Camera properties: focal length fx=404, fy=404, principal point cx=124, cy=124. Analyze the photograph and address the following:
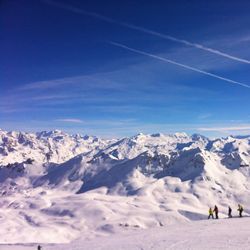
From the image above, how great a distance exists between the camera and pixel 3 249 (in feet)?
203

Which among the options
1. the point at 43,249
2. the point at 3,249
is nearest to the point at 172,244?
the point at 43,249

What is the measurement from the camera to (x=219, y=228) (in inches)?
2039

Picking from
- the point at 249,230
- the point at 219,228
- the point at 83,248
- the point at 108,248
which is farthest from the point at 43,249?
the point at 249,230

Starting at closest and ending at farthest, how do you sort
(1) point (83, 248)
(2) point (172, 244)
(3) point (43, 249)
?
(2) point (172, 244) → (1) point (83, 248) → (3) point (43, 249)

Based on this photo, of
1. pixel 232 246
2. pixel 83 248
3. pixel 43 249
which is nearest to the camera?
pixel 232 246

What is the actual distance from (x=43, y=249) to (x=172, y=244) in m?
20.3

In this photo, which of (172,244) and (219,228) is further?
(219,228)

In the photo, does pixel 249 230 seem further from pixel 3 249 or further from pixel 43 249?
pixel 3 249

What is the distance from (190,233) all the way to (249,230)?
283 inches

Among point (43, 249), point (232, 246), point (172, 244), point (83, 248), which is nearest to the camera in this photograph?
point (232, 246)

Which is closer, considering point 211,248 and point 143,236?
point 211,248

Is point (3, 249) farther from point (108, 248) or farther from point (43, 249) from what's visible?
point (108, 248)

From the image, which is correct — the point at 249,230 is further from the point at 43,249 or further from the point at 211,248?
the point at 43,249

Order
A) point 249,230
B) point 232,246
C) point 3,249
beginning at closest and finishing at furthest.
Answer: point 232,246
point 249,230
point 3,249
